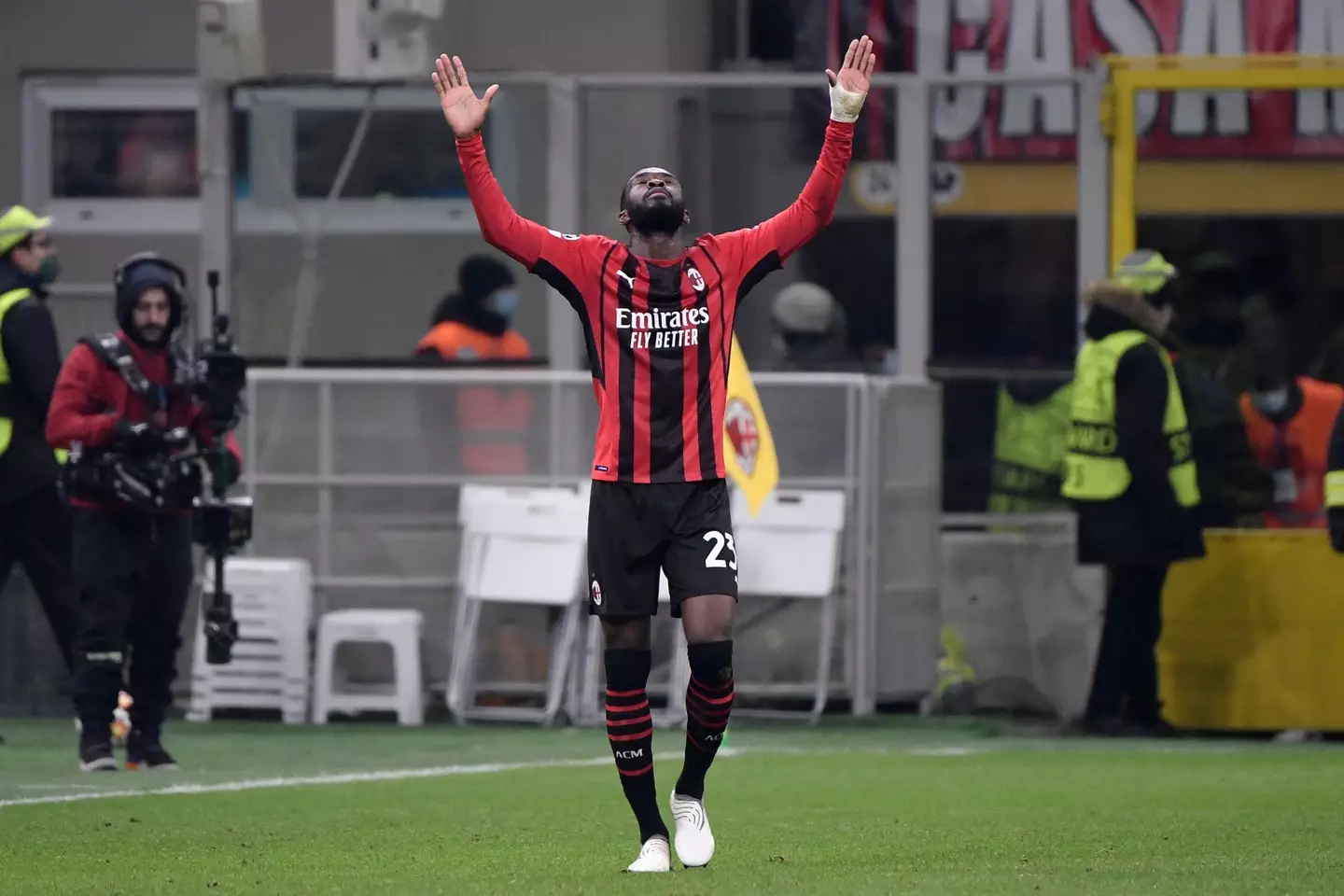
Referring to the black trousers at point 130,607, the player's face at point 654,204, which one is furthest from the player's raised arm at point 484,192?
the black trousers at point 130,607

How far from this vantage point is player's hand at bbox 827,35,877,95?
7.66 metres

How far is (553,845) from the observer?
26.9 ft

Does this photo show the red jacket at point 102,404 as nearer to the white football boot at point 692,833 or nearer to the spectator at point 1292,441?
the white football boot at point 692,833

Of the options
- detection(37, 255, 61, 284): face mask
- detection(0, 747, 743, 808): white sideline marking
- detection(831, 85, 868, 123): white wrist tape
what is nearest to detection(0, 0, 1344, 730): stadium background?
detection(37, 255, 61, 284): face mask

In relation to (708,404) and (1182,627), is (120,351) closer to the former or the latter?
(708,404)

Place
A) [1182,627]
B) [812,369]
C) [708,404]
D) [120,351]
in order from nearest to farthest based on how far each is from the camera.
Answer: [708,404] < [120,351] < [1182,627] < [812,369]

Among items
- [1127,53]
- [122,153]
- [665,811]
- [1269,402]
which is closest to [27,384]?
[665,811]

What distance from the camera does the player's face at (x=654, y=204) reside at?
24.3ft

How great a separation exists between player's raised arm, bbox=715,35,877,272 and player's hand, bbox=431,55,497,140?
2.41ft

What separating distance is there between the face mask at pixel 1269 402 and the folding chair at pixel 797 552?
86.4 inches

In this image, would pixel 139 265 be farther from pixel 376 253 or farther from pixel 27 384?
pixel 376 253

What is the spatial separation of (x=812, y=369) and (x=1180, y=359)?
1980 mm

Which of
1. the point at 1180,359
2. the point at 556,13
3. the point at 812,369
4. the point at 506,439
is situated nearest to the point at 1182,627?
the point at 1180,359

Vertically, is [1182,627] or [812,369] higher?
[812,369]
